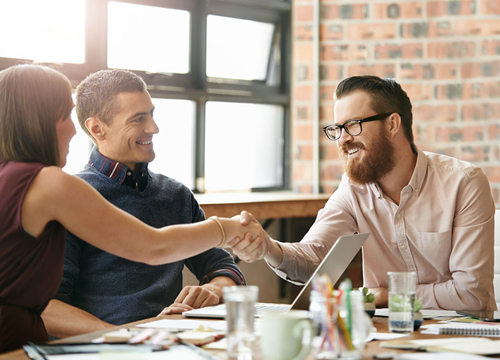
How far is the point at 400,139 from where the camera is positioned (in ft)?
7.54

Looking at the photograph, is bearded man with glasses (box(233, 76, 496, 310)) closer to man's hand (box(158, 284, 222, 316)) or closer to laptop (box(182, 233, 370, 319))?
man's hand (box(158, 284, 222, 316))

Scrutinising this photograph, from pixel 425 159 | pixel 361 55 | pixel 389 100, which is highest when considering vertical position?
pixel 361 55

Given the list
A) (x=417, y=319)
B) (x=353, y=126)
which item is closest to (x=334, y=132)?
(x=353, y=126)

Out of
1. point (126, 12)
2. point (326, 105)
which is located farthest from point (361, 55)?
point (126, 12)

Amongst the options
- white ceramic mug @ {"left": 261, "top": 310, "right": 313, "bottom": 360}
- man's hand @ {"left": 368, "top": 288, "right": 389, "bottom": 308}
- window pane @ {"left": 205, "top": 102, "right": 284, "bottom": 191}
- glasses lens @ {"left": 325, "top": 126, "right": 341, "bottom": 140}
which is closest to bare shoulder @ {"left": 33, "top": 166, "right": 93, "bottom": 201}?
white ceramic mug @ {"left": 261, "top": 310, "right": 313, "bottom": 360}

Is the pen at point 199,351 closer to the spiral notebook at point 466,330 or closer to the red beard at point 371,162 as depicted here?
the spiral notebook at point 466,330

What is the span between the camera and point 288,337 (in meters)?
1.05

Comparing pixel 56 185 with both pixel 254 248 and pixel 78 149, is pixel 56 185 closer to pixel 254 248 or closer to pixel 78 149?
pixel 254 248

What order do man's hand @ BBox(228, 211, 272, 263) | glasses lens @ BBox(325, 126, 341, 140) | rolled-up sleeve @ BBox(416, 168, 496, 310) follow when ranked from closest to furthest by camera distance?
1. man's hand @ BBox(228, 211, 272, 263)
2. rolled-up sleeve @ BBox(416, 168, 496, 310)
3. glasses lens @ BBox(325, 126, 341, 140)

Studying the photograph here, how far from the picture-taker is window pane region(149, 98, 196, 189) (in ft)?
10.6

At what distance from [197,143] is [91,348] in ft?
7.24

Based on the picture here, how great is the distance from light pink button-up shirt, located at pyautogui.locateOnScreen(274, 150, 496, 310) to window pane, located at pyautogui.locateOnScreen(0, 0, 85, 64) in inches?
58.2

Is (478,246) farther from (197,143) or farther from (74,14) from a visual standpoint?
(74,14)

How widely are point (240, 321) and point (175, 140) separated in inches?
88.3
